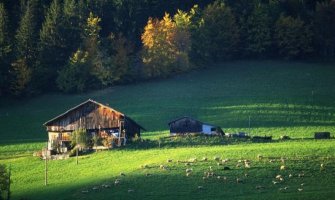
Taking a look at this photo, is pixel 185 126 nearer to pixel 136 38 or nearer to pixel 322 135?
pixel 322 135

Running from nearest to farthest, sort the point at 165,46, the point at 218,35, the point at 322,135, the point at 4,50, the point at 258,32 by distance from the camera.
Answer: the point at 322,135, the point at 4,50, the point at 165,46, the point at 218,35, the point at 258,32

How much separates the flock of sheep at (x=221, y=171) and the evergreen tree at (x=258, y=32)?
64640mm

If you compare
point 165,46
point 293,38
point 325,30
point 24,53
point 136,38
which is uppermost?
point 325,30

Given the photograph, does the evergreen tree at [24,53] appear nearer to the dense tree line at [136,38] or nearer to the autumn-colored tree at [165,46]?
the dense tree line at [136,38]

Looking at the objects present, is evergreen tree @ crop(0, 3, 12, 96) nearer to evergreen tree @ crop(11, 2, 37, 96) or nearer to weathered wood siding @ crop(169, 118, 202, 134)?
evergreen tree @ crop(11, 2, 37, 96)

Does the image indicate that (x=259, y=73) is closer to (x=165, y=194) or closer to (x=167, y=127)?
(x=167, y=127)

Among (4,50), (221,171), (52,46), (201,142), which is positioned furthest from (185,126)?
(4,50)

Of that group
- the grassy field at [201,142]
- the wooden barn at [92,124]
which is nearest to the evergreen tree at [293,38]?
the grassy field at [201,142]

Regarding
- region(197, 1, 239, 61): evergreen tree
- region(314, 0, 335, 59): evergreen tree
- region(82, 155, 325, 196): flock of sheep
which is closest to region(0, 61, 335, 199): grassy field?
region(82, 155, 325, 196): flock of sheep

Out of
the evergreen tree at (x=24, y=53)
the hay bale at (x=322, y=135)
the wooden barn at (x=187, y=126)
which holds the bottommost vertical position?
the hay bale at (x=322, y=135)

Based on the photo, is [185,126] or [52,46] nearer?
[185,126]

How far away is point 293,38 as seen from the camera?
13662 cm

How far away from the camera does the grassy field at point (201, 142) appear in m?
66.0

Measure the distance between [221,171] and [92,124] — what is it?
29863mm
